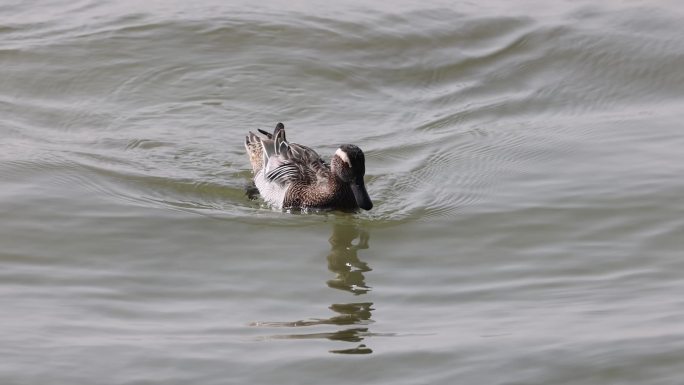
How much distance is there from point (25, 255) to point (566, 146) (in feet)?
19.8

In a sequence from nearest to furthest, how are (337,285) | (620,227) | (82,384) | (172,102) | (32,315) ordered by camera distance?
1. (82,384)
2. (32,315)
3. (337,285)
4. (620,227)
5. (172,102)

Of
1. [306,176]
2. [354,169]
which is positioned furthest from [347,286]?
[306,176]

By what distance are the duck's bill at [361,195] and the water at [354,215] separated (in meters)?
0.17

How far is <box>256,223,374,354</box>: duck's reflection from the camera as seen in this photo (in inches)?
329

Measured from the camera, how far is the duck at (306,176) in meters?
11.8

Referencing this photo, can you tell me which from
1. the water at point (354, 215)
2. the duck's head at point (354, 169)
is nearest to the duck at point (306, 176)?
the duck's head at point (354, 169)

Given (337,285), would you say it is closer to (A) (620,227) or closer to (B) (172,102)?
(A) (620,227)

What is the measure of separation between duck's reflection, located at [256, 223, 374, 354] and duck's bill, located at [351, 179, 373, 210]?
0.72 ft

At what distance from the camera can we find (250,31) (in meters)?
17.2

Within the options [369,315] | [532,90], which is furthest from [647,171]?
[369,315]

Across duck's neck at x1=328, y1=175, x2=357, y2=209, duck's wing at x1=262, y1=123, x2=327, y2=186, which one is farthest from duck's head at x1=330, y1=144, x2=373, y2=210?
duck's wing at x1=262, y1=123, x2=327, y2=186

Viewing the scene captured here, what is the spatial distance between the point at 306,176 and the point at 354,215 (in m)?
0.95

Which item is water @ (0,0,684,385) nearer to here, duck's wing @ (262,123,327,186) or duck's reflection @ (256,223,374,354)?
duck's reflection @ (256,223,374,354)

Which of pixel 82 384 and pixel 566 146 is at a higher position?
pixel 566 146
